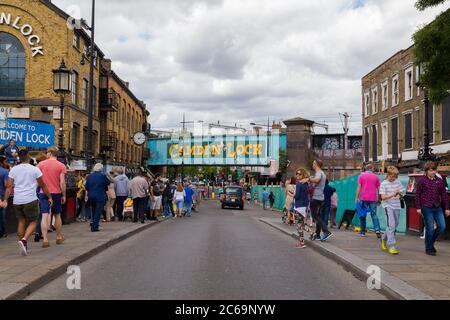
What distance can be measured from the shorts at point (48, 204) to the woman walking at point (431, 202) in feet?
22.7

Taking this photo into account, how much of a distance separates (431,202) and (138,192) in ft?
31.8

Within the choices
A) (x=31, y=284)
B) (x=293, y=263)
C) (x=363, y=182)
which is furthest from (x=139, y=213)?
(x=31, y=284)

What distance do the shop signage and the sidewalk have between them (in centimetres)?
333

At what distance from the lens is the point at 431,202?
9.14m

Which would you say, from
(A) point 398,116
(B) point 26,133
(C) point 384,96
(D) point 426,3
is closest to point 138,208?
(B) point 26,133

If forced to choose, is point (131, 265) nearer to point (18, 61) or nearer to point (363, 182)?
point (363, 182)

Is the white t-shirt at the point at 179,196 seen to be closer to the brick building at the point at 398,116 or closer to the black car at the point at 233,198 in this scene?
the brick building at the point at 398,116

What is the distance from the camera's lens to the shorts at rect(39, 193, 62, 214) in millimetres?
9602

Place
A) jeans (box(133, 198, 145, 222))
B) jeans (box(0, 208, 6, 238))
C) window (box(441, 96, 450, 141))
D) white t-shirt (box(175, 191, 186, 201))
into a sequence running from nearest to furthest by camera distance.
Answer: jeans (box(0, 208, 6, 238)) < jeans (box(133, 198, 145, 222)) < white t-shirt (box(175, 191, 186, 201)) < window (box(441, 96, 450, 141))

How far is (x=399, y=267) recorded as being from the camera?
25.3 feet

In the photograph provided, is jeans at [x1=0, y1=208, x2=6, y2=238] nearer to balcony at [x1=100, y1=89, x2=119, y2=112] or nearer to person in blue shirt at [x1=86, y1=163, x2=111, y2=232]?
person in blue shirt at [x1=86, y1=163, x2=111, y2=232]

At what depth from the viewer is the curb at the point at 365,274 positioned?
5844mm

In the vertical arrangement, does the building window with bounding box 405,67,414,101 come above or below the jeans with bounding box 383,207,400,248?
above

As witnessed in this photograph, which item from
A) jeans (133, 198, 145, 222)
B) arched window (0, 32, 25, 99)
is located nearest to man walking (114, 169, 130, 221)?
jeans (133, 198, 145, 222)
